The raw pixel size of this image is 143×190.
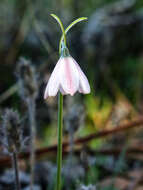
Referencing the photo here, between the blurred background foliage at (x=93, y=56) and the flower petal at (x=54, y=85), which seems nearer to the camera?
the flower petal at (x=54, y=85)

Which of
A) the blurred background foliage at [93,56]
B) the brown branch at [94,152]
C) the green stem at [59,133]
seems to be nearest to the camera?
the green stem at [59,133]

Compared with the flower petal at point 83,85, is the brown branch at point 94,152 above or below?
below

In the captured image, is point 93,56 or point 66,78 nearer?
point 66,78

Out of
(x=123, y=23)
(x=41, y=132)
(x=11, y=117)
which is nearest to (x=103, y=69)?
(x=123, y=23)


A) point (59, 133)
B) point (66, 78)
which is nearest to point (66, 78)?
point (66, 78)


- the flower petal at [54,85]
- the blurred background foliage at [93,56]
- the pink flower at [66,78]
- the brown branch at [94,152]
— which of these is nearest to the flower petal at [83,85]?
the pink flower at [66,78]

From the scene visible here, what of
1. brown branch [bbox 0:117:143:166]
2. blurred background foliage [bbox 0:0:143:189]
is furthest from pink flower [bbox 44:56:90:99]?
blurred background foliage [bbox 0:0:143:189]

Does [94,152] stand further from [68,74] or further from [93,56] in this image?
[93,56]

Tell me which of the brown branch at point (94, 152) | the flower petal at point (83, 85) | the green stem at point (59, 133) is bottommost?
the brown branch at point (94, 152)

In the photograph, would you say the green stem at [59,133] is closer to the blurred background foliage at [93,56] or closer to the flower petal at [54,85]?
the flower petal at [54,85]

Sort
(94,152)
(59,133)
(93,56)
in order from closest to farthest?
1. (59,133)
2. (94,152)
3. (93,56)
